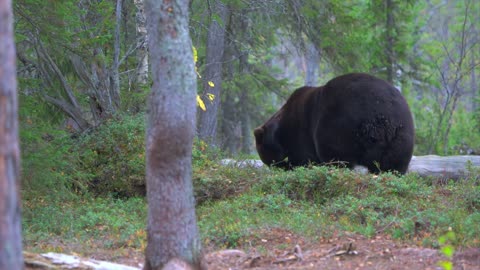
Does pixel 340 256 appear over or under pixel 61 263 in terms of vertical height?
under

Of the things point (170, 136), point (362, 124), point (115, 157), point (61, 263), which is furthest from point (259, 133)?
point (170, 136)

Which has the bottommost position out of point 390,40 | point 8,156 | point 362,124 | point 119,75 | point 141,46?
point 362,124

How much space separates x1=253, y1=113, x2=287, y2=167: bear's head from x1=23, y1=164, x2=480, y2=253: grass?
9.70 feet

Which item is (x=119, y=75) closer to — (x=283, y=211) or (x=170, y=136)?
(x=283, y=211)

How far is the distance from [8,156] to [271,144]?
32.3 ft

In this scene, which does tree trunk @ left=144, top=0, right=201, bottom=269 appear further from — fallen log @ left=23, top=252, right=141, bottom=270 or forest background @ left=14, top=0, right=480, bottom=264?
forest background @ left=14, top=0, right=480, bottom=264

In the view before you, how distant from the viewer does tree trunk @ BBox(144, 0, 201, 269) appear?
5.18 m

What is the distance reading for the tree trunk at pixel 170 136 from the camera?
5180 mm

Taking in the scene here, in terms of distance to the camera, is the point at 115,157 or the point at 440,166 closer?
the point at 115,157

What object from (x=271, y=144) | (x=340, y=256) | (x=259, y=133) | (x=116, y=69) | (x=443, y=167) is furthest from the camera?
(x=259, y=133)

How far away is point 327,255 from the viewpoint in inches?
Answer: 249

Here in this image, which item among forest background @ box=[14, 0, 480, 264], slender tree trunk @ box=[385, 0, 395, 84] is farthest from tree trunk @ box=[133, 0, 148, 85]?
slender tree trunk @ box=[385, 0, 395, 84]

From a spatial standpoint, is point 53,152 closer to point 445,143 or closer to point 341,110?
point 341,110

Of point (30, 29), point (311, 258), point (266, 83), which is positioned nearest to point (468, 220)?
point (311, 258)
